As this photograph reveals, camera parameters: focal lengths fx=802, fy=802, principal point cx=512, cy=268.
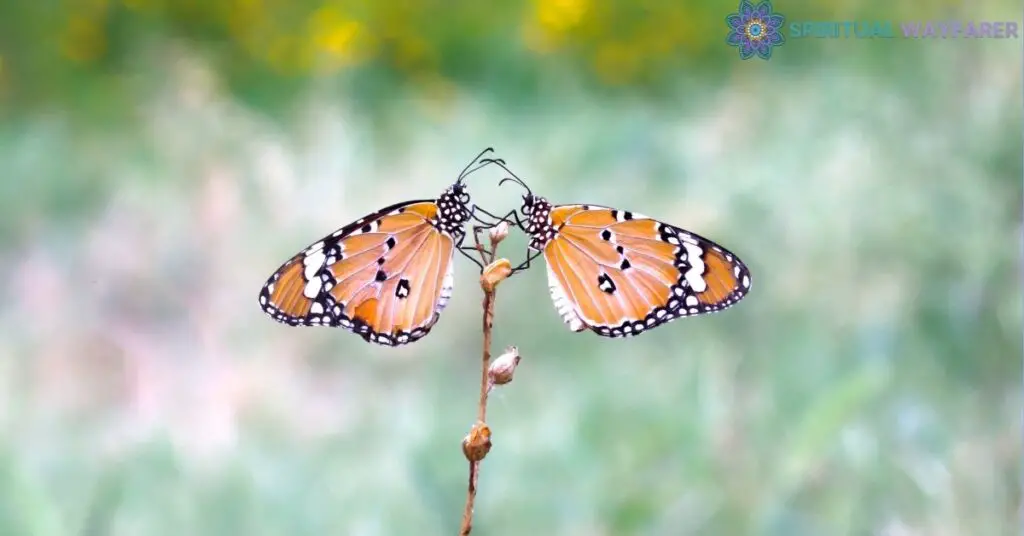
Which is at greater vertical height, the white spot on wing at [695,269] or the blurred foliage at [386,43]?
the blurred foliage at [386,43]

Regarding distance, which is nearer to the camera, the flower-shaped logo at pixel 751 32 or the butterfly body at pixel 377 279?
the butterfly body at pixel 377 279

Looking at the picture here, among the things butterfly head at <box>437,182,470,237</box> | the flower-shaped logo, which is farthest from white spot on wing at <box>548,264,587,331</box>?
the flower-shaped logo

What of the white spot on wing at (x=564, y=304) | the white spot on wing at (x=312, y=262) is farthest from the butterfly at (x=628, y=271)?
the white spot on wing at (x=312, y=262)

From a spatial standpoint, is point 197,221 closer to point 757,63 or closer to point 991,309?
point 757,63

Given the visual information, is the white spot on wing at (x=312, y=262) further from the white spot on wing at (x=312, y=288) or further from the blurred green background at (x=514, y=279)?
the blurred green background at (x=514, y=279)

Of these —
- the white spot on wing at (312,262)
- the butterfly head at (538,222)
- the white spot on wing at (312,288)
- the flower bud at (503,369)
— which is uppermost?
the butterfly head at (538,222)

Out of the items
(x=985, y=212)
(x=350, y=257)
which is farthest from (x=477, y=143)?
(x=985, y=212)

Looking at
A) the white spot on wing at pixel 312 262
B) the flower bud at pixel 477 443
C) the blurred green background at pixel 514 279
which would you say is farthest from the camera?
the blurred green background at pixel 514 279

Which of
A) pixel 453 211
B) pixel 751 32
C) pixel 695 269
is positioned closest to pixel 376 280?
pixel 453 211
